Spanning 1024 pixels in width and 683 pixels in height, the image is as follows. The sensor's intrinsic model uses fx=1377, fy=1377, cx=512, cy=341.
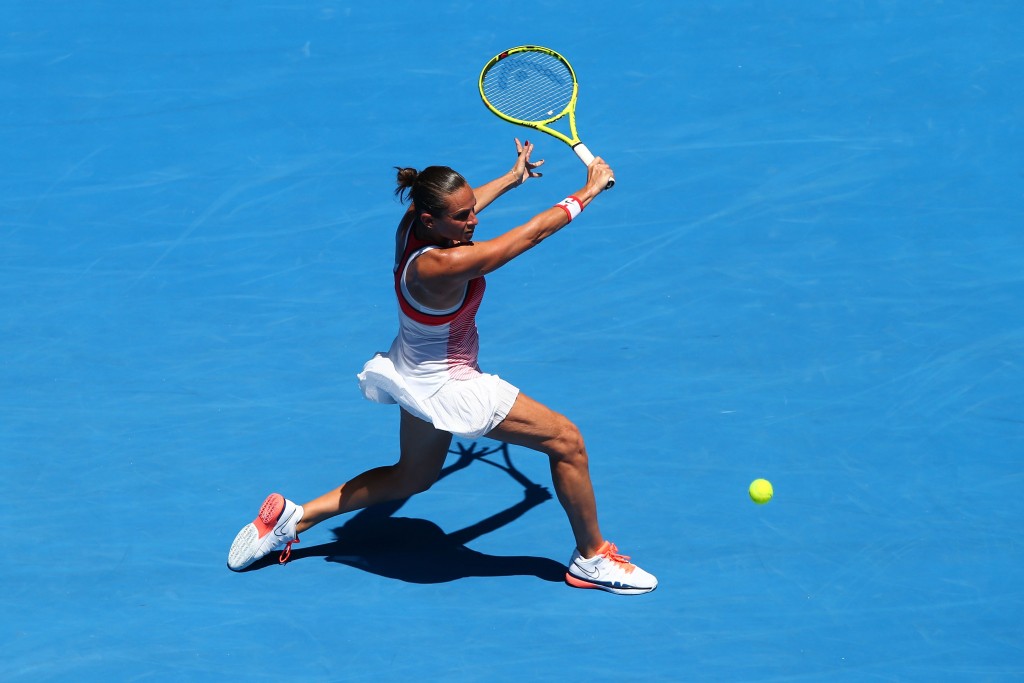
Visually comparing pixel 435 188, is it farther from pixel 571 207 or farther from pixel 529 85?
pixel 529 85

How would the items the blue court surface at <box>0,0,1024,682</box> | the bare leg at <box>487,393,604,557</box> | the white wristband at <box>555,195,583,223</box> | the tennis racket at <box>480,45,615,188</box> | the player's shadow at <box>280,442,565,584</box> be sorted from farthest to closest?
the tennis racket at <box>480,45,615,188</box>
the player's shadow at <box>280,442,565,584</box>
the blue court surface at <box>0,0,1024,682</box>
the bare leg at <box>487,393,604,557</box>
the white wristband at <box>555,195,583,223</box>

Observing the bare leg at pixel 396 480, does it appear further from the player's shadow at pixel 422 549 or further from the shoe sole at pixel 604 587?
the shoe sole at pixel 604 587

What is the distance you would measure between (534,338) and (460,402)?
176cm

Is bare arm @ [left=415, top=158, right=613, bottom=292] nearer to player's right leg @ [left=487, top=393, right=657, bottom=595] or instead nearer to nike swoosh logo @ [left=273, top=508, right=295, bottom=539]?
player's right leg @ [left=487, top=393, right=657, bottom=595]

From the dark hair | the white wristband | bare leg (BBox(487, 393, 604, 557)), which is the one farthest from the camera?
bare leg (BBox(487, 393, 604, 557))

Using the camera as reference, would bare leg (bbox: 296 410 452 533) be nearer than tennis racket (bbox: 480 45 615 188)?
Yes

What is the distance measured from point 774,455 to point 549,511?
1.03 metres

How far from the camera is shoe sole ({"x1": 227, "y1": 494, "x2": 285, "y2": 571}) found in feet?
18.0

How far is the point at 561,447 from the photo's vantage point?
517cm

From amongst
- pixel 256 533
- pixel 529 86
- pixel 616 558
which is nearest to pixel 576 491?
pixel 616 558

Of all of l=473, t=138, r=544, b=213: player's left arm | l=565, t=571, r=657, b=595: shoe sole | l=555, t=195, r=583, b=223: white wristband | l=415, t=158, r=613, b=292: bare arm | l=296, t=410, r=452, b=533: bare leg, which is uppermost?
l=473, t=138, r=544, b=213: player's left arm

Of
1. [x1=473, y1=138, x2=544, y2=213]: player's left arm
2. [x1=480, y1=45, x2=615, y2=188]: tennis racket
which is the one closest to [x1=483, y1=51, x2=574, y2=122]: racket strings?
[x1=480, y1=45, x2=615, y2=188]: tennis racket

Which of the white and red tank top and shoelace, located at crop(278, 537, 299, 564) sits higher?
the white and red tank top

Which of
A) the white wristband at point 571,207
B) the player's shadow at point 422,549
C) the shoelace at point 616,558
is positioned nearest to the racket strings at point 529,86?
the white wristband at point 571,207
